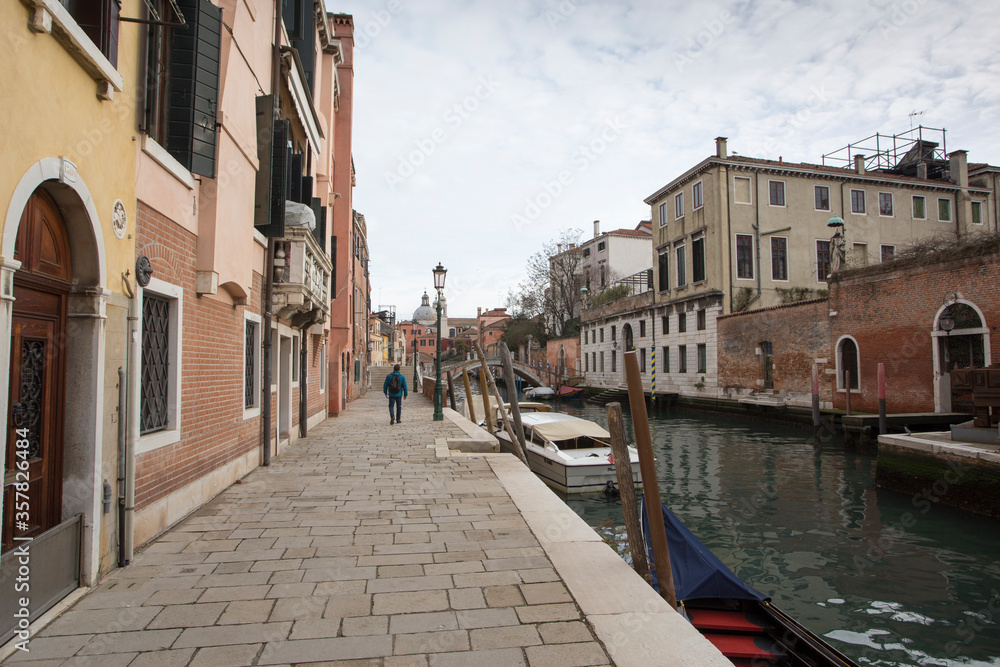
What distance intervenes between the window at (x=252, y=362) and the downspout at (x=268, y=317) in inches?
3.1

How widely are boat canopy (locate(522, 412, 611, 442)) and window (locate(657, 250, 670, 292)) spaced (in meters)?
21.7

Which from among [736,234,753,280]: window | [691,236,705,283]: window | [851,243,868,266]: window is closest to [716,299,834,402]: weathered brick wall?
[736,234,753,280]: window

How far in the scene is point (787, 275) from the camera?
28969mm

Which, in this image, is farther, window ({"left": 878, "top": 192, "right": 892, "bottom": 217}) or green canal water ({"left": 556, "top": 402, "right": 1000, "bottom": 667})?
window ({"left": 878, "top": 192, "right": 892, "bottom": 217})

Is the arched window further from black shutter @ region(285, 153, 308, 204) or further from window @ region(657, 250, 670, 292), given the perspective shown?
black shutter @ region(285, 153, 308, 204)

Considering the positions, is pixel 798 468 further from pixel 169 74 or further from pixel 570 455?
pixel 169 74

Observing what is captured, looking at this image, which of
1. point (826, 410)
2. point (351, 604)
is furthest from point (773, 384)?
point (351, 604)

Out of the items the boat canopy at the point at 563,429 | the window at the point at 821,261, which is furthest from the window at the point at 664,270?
the boat canopy at the point at 563,429

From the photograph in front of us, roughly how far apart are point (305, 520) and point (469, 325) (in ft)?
350

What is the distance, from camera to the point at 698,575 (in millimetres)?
5039

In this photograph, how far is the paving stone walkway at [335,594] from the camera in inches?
113

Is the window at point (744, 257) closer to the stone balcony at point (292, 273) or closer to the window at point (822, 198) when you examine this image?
the window at point (822, 198)

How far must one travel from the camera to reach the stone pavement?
9.43 feet

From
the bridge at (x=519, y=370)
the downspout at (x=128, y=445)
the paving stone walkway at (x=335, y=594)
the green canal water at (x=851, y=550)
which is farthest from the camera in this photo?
the bridge at (x=519, y=370)
